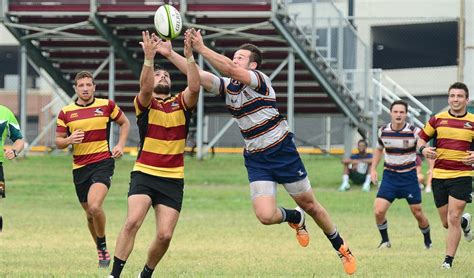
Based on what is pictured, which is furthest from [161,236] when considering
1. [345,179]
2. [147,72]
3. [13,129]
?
[345,179]

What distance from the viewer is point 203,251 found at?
1653cm

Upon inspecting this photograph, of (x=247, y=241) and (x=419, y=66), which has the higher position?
(x=419, y=66)

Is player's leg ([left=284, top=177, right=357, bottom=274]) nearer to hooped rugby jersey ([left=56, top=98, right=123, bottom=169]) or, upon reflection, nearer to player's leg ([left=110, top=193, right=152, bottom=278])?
player's leg ([left=110, top=193, right=152, bottom=278])

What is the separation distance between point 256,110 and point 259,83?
31cm

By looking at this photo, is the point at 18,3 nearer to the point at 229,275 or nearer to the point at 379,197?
the point at 379,197

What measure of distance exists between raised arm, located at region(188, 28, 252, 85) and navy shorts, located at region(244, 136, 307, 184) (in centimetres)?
91

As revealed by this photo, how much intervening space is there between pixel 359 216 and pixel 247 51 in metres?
12.9

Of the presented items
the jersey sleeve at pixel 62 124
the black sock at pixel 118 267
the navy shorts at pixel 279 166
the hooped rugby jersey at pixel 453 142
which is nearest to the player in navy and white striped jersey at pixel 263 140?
the navy shorts at pixel 279 166

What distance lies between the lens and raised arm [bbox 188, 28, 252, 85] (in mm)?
11242

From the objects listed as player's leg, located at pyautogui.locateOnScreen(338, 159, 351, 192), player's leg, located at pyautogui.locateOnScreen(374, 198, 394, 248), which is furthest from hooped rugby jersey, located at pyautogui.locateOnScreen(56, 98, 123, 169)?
player's leg, located at pyautogui.locateOnScreen(338, 159, 351, 192)

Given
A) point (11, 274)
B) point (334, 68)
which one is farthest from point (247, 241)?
point (334, 68)

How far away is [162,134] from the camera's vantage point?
1179cm

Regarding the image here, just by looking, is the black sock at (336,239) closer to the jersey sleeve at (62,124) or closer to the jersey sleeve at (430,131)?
the jersey sleeve at (430,131)

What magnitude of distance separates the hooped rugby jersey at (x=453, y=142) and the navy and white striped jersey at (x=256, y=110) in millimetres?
2942
